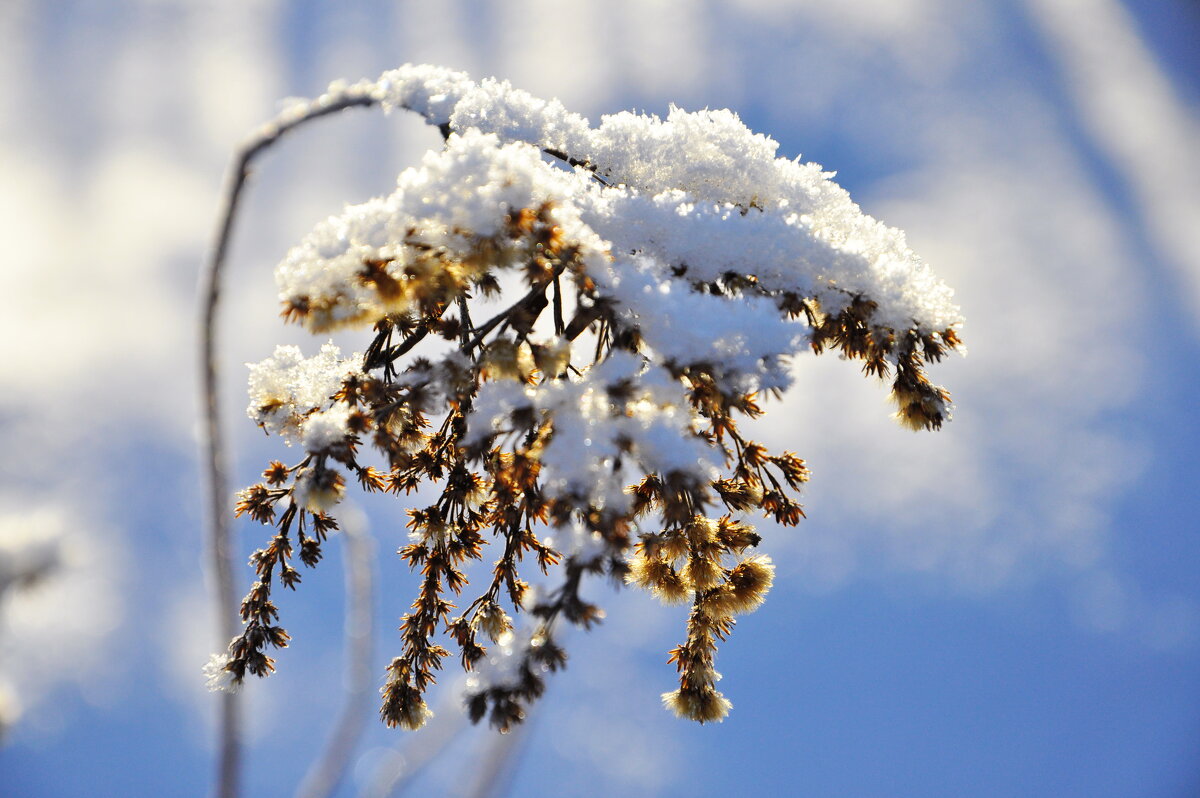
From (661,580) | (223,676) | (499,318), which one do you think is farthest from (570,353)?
(223,676)

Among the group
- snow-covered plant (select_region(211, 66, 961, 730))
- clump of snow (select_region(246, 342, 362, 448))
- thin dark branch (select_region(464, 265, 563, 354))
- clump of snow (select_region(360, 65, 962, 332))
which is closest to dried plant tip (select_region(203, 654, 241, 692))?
snow-covered plant (select_region(211, 66, 961, 730))

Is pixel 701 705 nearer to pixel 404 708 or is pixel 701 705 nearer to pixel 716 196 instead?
pixel 404 708

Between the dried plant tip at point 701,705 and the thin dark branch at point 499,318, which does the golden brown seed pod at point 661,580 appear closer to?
the dried plant tip at point 701,705

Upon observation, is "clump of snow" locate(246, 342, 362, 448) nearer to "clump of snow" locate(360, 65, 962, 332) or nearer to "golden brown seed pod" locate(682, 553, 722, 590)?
"clump of snow" locate(360, 65, 962, 332)

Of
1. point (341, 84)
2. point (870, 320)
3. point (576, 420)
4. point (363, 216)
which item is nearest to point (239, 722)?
point (576, 420)

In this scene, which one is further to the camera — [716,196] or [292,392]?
[716,196]
